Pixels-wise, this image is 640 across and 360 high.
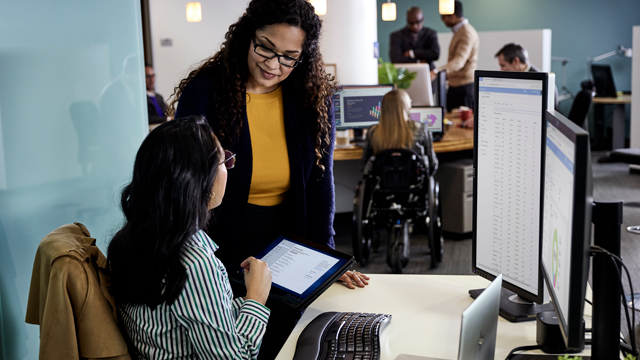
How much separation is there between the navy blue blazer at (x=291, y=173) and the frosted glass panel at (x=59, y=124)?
0.35 m

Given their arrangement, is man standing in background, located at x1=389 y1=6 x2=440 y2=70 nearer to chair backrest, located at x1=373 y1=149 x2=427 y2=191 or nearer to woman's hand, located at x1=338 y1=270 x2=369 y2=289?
chair backrest, located at x1=373 y1=149 x2=427 y2=191

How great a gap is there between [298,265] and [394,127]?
2304 mm

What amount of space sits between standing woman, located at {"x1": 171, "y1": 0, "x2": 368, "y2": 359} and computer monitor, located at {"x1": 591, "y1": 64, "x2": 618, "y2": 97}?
7.13m

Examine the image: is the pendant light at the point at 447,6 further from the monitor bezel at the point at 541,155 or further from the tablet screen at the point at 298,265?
the tablet screen at the point at 298,265

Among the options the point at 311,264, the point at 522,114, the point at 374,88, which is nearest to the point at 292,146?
the point at 311,264

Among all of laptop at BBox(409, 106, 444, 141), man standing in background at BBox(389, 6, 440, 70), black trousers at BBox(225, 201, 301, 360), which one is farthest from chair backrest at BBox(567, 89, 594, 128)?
black trousers at BBox(225, 201, 301, 360)

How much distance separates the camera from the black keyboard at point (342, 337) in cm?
118

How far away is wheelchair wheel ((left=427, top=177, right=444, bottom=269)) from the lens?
3.64 m

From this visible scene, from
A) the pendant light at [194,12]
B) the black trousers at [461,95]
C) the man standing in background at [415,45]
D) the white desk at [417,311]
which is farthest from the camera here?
→ the man standing in background at [415,45]

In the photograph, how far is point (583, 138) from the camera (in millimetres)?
792

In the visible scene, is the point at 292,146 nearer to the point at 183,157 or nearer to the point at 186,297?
the point at 183,157

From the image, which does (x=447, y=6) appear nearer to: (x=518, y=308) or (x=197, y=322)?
(x=518, y=308)

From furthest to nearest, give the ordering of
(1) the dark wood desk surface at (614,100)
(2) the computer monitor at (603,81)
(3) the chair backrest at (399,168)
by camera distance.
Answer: (2) the computer monitor at (603,81)
(1) the dark wood desk surface at (614,100)
(3) the chair backrest at (399,168)

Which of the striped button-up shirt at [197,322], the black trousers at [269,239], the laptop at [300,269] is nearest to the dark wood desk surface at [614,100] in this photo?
the black trousers at [269,239]
